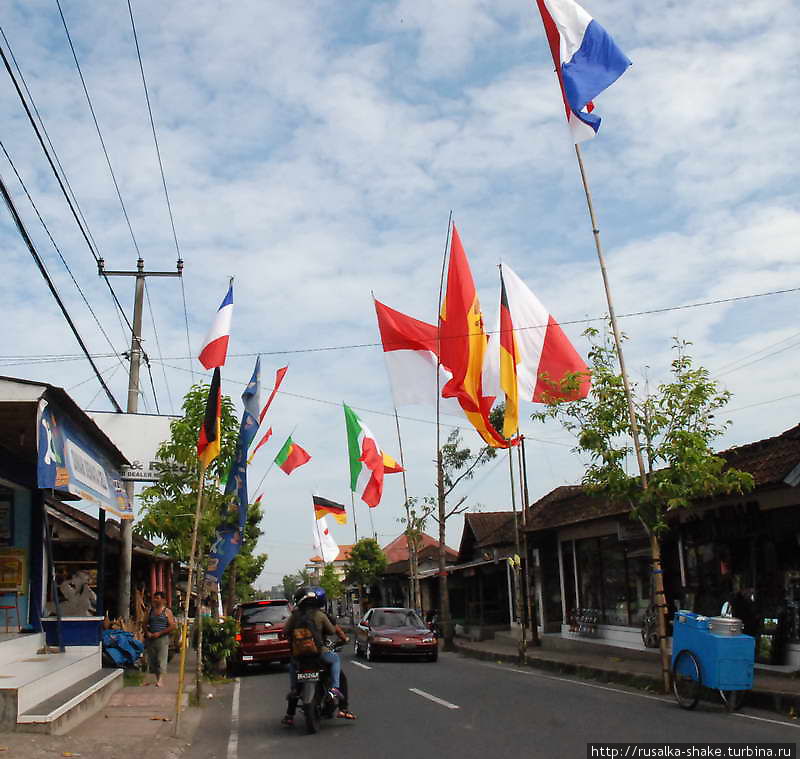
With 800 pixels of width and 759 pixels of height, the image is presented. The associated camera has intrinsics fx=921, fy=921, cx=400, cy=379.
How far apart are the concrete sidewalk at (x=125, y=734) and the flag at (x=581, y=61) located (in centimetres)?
1054

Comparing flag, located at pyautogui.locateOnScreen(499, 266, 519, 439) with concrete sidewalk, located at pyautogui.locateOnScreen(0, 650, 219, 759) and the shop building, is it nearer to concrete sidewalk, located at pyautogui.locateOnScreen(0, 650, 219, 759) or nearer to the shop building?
the shop building

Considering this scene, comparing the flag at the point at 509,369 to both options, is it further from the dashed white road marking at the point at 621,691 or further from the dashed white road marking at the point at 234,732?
the dashed white road marking at the point at 234,732

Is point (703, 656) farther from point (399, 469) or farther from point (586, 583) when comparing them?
point (399, 469)

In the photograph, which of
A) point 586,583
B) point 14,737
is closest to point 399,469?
point 586,583

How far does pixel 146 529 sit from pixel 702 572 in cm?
1144

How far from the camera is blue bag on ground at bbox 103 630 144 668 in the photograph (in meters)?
17.4

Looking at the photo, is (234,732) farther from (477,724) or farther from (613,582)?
(613,582)

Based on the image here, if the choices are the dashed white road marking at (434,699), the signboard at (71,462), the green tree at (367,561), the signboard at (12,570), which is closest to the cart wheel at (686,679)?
the dashed white road marking at (434,699)

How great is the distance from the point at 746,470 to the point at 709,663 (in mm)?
6000

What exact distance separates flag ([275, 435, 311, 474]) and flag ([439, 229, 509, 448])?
31.2 ft

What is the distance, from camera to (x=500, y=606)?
4388 cm

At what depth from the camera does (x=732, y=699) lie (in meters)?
12.0

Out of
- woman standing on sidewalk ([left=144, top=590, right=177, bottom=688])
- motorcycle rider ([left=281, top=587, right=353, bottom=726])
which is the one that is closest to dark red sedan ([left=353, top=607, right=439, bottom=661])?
woman standing on sidewalk ([left=144, top=590, right=177, bottom=688])

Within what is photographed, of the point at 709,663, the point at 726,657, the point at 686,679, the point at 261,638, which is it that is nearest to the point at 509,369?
the point at 686,679
